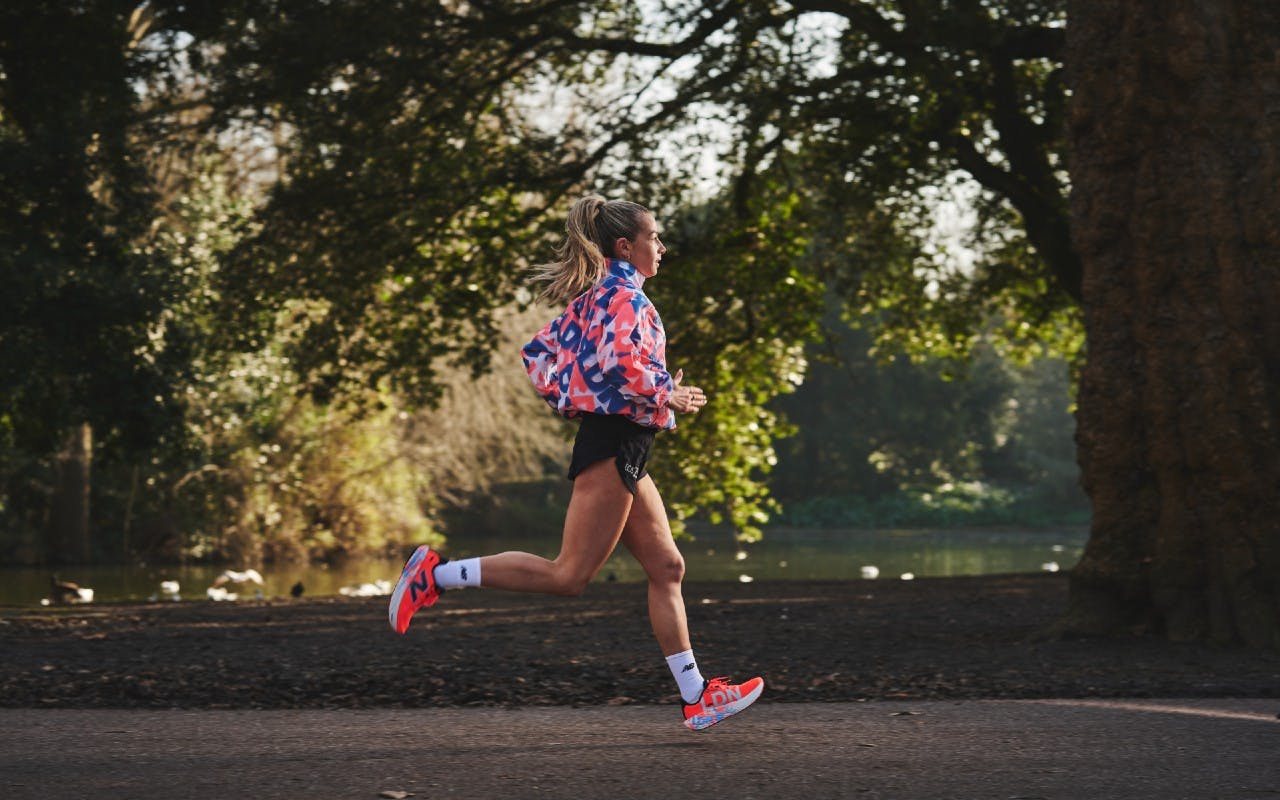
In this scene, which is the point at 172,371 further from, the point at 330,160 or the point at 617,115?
the point at 617,115

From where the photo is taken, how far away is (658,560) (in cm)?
570

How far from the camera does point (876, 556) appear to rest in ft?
117

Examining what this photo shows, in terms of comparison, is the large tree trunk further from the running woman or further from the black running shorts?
the black running shorts

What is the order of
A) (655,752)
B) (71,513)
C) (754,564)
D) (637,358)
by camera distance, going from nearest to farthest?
(655,752) → (637,358) → (71,513) → (754,564)

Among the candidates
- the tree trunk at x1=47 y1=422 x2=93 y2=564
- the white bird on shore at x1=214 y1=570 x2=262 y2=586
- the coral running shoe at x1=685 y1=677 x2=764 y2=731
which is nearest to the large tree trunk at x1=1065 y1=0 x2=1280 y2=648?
the coral running shoe at x1=685 y1=677 x2=764 y2=731

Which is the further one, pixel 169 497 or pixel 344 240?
pixel 169 497

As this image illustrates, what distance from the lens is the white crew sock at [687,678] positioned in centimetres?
563

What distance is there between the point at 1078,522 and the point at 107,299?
42.0 metres

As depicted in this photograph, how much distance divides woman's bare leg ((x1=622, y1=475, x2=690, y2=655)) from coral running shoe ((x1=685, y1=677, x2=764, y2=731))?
0.70 feet

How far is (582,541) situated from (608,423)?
0.45 meters

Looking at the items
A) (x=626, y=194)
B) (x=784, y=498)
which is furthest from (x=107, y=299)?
(x=784, y=498)

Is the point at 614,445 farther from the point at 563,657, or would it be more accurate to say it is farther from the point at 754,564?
the point at 754,564

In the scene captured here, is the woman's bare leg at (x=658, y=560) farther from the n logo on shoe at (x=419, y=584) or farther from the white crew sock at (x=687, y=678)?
the n logo on shoe at (x=419, y=584)

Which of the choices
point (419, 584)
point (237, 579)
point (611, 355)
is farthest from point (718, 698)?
point (237, 579)
